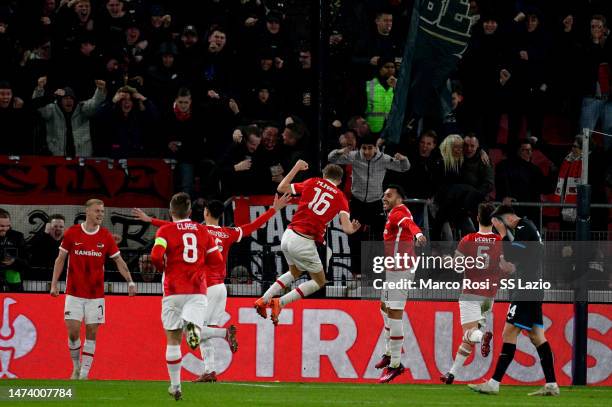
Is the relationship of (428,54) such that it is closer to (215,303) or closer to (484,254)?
(484,254)

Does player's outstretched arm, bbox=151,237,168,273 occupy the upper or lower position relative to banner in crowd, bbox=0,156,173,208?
lower

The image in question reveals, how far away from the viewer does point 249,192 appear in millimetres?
19188

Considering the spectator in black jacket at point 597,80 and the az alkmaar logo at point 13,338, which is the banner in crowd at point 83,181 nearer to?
the az alkmaar logo at point 13,338

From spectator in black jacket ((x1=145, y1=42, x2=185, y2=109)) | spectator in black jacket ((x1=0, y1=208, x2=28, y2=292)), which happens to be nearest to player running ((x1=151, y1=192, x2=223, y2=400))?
spectator in black jacket ((x1=0, y1=208, x2=28, y2=292))

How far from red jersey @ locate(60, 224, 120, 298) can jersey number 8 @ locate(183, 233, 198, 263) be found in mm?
3718

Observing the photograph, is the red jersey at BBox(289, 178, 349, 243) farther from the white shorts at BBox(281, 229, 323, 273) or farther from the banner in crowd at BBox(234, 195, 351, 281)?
the banner in crowd at BBox(234, 195, 351, 281)

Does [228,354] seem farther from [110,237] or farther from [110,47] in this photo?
[110,47]

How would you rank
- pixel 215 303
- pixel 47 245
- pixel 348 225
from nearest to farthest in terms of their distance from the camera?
pixel 348 225, pixel 215 303, pixel 47 245

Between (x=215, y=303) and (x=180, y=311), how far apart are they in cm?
298

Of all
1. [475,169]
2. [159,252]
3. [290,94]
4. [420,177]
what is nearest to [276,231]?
[420,177]

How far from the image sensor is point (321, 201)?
16797mm

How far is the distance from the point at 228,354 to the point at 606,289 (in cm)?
523

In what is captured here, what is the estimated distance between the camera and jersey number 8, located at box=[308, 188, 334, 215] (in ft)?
55.1

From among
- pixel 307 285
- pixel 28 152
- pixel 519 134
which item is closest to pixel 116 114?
pixel 28 152
